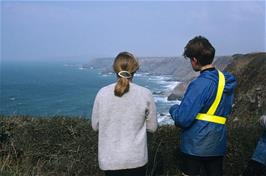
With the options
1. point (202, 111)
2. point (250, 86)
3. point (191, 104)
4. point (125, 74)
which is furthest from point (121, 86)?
point (250, 86)

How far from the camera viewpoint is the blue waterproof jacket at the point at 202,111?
383 centimetres

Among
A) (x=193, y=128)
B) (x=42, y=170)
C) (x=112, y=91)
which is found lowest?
(x=42, y=170)

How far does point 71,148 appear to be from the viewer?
6273mm

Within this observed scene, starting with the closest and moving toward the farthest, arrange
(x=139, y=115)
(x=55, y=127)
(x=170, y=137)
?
1. (x=139, y=115)
2. (x=170, y=137)
3. (x=55, y=127)

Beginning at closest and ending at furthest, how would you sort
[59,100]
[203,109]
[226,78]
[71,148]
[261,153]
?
[203,109] < [226,78] < [261,153] < [71,148] < [59,100]

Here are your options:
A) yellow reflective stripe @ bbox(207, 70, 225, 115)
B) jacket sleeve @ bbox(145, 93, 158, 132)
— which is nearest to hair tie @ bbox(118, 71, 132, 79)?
jacket sleeve @ bbox(145, 93, 158, 132)

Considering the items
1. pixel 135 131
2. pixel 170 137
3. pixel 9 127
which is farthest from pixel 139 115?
pixel 9 127

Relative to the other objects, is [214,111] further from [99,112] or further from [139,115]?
[99,112]

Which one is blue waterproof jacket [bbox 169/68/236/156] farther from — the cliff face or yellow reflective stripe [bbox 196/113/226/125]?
the cliff face

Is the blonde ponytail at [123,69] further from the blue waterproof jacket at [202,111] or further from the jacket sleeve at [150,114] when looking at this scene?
the blue waterproof jacket at [202,111]

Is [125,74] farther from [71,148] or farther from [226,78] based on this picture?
[71,148]

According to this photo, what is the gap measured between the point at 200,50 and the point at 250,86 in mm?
8611

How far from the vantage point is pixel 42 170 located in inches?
236

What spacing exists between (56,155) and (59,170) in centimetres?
39
